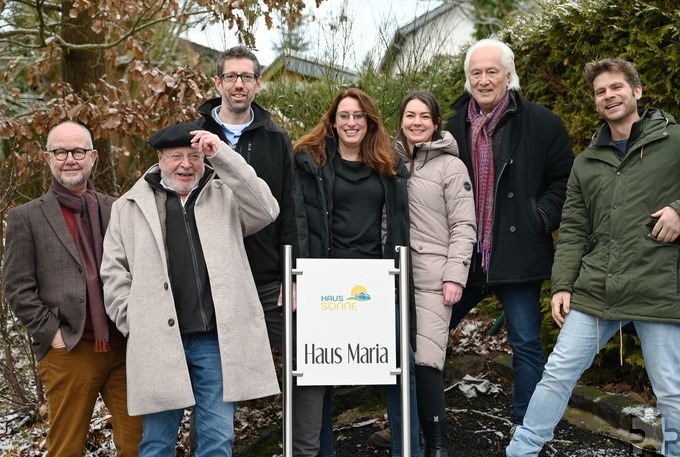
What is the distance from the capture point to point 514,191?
467cm

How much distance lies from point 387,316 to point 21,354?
3.77 meters

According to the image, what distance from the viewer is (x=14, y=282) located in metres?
3.97

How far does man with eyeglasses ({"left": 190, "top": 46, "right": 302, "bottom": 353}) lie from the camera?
4.32 m

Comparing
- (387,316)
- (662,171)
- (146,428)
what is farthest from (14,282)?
(662,171)

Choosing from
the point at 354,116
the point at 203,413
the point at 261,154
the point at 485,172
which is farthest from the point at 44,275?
the point at 485,172

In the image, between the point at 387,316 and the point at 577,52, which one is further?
the point at 577,52

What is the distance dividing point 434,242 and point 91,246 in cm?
196

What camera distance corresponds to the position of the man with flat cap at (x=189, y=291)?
150 inches

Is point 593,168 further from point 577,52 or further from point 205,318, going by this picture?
point 205,318

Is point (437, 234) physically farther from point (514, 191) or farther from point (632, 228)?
point (632, 228)

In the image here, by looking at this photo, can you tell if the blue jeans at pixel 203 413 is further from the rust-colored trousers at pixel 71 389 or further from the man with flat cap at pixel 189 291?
the rust-colored trousers at pixel 71 389

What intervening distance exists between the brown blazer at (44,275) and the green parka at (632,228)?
8.73ft

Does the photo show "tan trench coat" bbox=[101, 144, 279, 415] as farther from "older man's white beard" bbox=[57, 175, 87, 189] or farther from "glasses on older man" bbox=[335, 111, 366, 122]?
"glasses on older man" bbox=[335, 111, 366, 122]

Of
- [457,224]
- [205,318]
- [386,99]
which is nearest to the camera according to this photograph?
[205,318]
